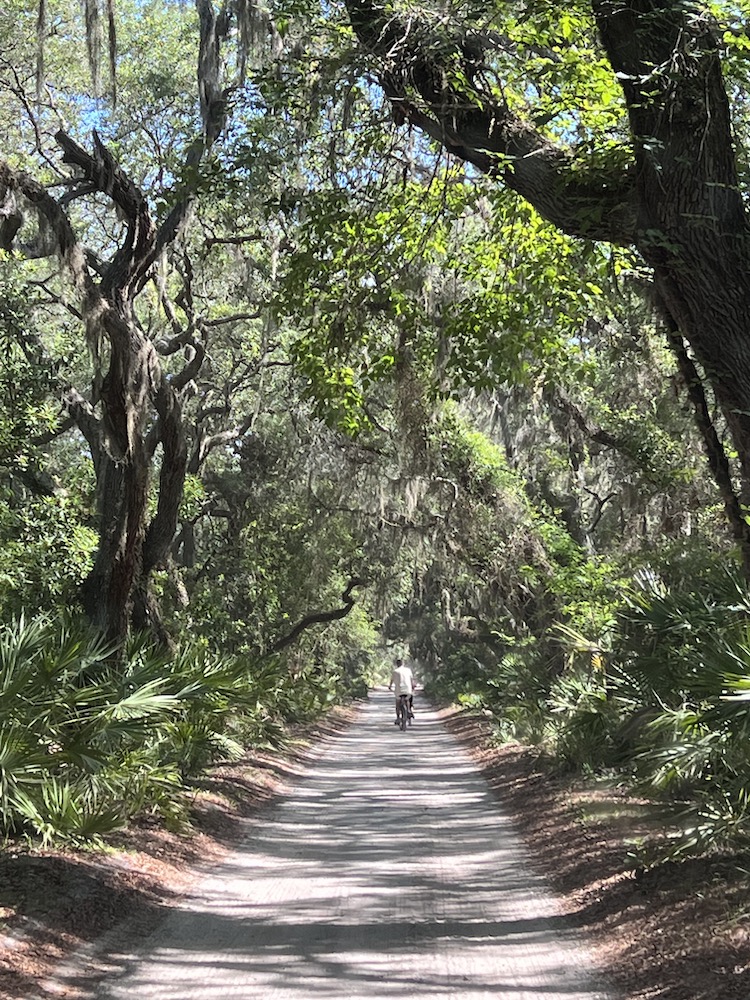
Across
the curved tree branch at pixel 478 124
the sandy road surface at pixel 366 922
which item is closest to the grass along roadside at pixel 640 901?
the sandy road surface at pixel 366 922

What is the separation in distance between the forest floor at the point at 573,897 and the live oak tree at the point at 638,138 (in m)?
1.96

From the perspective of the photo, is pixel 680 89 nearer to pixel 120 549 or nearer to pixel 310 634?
pixel 120 549

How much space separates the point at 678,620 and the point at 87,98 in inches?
490

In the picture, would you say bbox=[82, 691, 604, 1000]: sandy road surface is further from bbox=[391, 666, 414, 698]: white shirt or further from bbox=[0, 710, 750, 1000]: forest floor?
bbox=[391, 666, 414, 698]: white shirt

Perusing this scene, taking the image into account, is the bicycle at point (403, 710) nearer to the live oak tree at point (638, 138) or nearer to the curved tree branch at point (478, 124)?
the live oak tree at point (638, 138)

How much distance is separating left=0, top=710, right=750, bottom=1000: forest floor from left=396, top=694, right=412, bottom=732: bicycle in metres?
11.8

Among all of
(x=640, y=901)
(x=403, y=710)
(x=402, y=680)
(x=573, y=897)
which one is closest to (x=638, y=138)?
(x=640, y=901)

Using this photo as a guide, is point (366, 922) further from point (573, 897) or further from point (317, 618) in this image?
point (317, 618)

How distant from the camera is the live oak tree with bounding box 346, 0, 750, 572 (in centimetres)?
463

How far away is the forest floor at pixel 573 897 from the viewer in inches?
172

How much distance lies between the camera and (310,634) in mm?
28531

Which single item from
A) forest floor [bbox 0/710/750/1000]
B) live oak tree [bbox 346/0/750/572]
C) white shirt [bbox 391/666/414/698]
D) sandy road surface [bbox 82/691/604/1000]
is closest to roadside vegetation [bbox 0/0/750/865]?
live oak tree [bbox 346/0/750/572]

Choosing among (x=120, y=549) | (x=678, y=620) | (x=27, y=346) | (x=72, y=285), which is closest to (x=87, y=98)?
(x=27, y=346)

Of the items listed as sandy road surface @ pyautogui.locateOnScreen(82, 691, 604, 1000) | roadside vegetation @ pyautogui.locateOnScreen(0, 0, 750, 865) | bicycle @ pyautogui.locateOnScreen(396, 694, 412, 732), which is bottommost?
bicycle @ pyautogui.locateOnScreen(396, 694, 412, 732)
